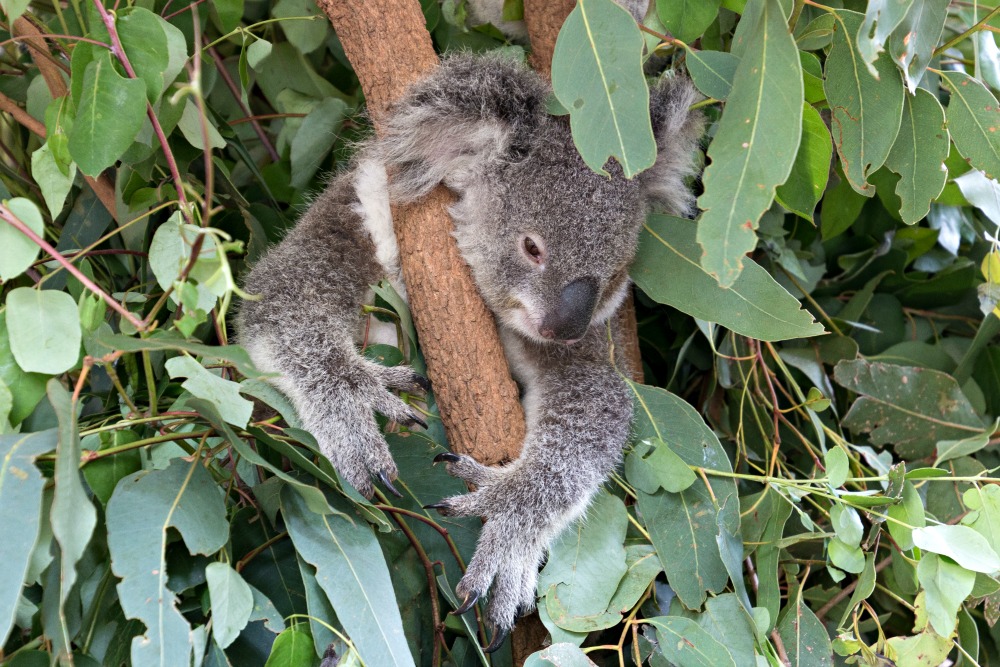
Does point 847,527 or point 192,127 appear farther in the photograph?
point 192,127

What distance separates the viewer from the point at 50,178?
1650mm

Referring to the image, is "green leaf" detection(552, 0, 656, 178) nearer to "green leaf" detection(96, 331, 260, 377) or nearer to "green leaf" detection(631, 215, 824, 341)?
"green leaf" detection(631, 215, 824, 341)

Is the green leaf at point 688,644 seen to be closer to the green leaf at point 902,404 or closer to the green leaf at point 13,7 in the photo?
the green leaf at point 902,404

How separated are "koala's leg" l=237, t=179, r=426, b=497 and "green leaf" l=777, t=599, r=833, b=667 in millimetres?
925

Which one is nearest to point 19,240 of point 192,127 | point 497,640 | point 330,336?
point 192,127

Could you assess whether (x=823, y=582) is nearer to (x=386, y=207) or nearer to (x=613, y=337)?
(x=613, y=337)

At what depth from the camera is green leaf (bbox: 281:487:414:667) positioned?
146cm

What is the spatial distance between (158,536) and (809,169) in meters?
1.43

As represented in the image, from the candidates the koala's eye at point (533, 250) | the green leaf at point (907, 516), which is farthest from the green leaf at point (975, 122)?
the koala's eye at point (533, 250)

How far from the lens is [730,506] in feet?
5.98

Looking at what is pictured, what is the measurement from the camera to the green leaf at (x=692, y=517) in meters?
1.76

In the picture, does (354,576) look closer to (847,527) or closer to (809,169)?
(847,527)

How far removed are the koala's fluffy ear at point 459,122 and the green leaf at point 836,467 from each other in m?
0.98

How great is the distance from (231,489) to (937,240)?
2.44 meters
